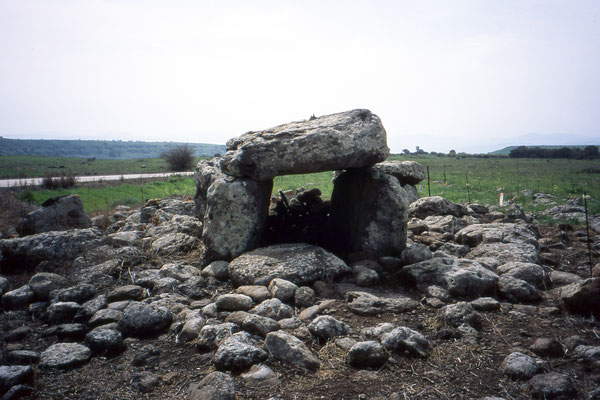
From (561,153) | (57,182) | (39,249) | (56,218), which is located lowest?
(39,249)

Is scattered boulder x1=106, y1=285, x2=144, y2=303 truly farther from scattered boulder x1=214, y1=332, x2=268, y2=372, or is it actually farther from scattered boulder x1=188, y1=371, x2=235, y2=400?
scattered boulder x1=188, y1=371, x2=235, y2=400

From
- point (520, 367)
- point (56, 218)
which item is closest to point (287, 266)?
point (520, 367)

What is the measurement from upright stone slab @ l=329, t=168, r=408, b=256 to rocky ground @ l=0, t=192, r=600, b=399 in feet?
1.42

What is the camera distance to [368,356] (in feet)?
12.5

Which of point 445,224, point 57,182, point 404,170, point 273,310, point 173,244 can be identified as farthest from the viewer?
point 57,182

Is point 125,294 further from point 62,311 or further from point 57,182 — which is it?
point 57,182

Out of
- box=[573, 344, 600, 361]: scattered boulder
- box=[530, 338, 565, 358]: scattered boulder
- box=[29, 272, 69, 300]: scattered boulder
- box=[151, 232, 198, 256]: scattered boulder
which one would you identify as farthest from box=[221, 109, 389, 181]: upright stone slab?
box=[573, 344, 600, 361]: scattered boulder

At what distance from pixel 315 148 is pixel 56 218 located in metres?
6.85

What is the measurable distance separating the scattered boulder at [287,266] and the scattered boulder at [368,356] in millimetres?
1993

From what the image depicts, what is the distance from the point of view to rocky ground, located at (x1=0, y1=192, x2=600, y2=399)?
357 cm

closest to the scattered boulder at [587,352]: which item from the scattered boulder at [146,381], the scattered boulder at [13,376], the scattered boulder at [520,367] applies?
the scattered boulder at [520,367]

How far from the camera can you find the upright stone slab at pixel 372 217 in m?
7.16

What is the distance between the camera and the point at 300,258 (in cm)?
612

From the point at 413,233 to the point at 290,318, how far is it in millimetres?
5029
